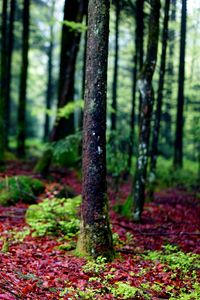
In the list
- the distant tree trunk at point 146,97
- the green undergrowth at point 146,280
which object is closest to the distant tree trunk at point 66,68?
the distant tree trunk at point 146,97

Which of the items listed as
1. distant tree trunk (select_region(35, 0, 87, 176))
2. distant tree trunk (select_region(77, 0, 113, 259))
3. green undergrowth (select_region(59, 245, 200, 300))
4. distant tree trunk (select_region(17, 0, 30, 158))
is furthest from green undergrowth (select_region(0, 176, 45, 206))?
distant tree trunk (select_region(17, 0, 30, 158))

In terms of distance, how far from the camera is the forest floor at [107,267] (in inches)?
256

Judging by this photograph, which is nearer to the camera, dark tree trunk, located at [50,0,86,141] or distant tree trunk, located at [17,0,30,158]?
dark tree trunk, located at [50,0,86,141]

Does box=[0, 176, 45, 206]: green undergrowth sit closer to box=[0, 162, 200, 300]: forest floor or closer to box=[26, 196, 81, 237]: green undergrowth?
box=[0, 162, 200, 300]: forest floor

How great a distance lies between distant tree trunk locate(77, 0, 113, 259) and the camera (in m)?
7.96

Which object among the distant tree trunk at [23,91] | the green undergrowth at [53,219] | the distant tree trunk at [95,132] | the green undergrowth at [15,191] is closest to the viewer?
the distant tree trunk at [95,132]

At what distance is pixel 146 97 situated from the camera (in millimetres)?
12016

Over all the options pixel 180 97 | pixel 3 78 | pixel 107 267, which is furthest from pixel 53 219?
pixel 180 97

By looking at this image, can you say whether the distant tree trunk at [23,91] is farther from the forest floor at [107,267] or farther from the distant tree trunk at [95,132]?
the distant tree trunk at [95,132]

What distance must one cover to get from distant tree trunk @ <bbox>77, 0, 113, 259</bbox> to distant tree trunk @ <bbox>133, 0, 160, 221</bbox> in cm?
413

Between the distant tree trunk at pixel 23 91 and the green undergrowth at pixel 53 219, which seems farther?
the distant tree trunk at pixel 23 91

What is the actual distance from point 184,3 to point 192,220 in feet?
30.0

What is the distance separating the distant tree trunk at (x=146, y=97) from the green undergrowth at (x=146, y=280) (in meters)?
3.81

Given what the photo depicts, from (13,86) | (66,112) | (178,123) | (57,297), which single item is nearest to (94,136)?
(57,297)
